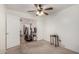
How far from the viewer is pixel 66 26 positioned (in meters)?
1.51

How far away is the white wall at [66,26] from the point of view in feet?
4.79

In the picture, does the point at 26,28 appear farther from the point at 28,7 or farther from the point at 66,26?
the point at 66,26

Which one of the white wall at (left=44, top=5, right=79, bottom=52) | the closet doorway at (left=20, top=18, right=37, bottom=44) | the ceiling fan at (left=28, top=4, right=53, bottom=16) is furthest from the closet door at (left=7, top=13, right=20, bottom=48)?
the white wall at (left=44, top=5, right=79, bottom=52)

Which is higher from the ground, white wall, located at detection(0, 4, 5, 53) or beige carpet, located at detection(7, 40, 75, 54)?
white wall, located at detection(0, 4, 5, 53)

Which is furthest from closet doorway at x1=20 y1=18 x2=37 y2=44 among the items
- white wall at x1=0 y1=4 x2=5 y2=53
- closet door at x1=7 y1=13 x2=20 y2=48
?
white wall at x1=0 y1=4 x2=5 y2=53

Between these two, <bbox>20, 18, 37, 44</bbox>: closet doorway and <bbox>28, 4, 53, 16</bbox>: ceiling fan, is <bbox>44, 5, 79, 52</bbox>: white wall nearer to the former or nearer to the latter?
<bbox>28, 4, 53, 16</bbox>: ceiling fan

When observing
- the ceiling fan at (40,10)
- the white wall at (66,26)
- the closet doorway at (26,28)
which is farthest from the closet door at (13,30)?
the white wall at (66,26)

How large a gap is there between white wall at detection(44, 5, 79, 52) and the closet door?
1.82ft

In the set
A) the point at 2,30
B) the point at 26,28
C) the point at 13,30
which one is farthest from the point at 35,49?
the point at 2,30

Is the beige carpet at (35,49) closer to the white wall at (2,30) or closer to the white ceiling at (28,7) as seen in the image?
the white wall at (2,30)

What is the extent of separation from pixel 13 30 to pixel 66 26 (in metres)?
1.03

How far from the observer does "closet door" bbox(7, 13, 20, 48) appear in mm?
1512

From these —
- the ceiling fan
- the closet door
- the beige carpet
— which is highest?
the ceiling fan
